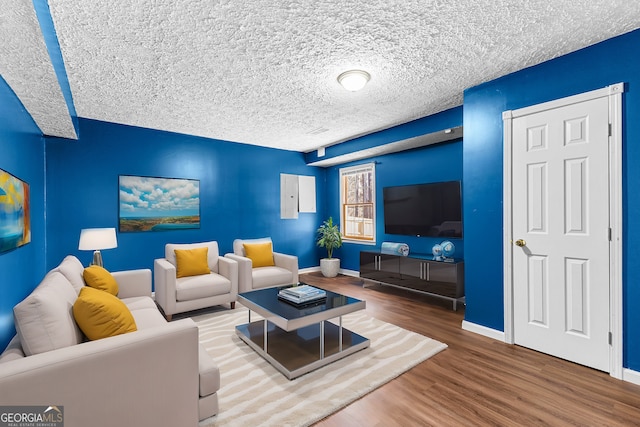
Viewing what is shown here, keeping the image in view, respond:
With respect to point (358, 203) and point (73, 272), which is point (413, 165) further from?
point (73, 272)

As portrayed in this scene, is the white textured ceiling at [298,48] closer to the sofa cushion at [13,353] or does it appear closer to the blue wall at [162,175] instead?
the blue wall at [162,175]

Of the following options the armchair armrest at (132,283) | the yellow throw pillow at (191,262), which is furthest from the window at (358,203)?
the armchair armrest at (132,283)

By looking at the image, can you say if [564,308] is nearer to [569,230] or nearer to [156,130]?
[569,230]

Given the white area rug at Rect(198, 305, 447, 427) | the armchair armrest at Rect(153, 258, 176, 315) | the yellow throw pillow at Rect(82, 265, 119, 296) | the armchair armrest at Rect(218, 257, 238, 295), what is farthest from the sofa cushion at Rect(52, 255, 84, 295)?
the armchair armrest at Rect(218, 257, 238, 295)

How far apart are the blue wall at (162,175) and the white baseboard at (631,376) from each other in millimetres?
4743

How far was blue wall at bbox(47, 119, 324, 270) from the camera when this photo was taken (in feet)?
12.2

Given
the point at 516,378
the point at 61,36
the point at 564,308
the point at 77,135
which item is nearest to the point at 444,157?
the point at 564,308

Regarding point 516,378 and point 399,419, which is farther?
point 516,378

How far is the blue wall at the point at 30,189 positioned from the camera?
1.98m

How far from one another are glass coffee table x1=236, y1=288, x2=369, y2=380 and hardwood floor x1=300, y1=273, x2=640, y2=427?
50 cm

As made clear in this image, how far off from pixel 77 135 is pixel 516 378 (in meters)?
5.35

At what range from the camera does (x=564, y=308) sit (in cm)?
245

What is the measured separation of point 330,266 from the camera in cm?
567

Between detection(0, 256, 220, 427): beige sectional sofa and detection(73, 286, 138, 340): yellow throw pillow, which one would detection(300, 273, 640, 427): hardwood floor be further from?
detection(73, 286, 138, 340): yellow throw pillow
